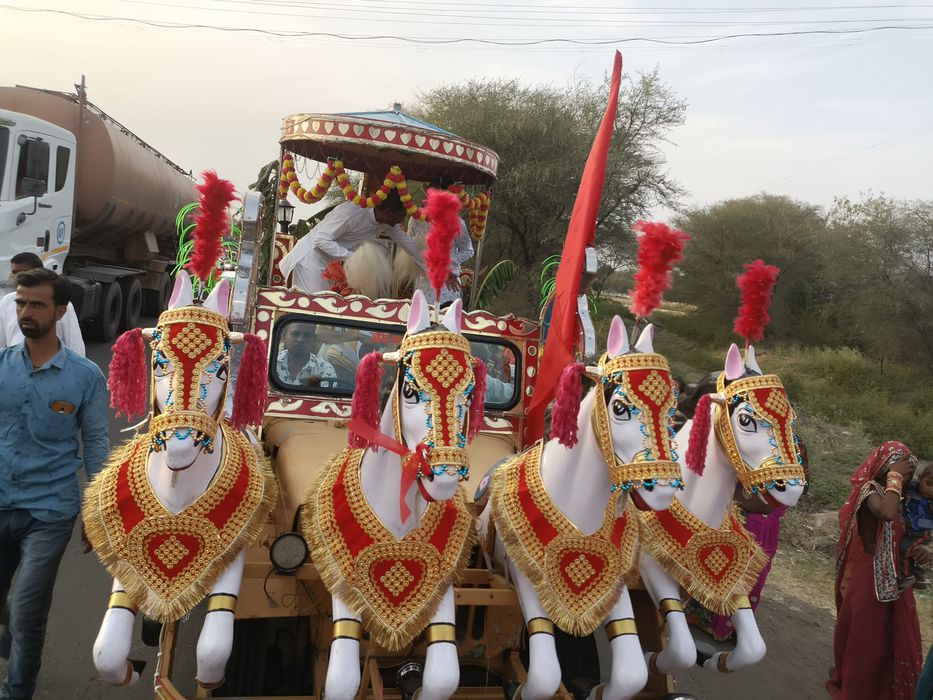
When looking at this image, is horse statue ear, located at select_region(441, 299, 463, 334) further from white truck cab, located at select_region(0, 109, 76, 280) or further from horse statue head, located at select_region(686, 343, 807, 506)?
white truck cab, located at select_region(0, 109, 76, 280)

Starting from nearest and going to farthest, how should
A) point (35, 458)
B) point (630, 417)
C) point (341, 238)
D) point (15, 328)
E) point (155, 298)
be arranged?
point (630, 417) → point (35, 458) → point (15, 328) → point (341, 238) → point (155, 298)

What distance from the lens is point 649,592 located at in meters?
3.82

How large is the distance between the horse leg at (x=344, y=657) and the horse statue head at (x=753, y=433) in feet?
5.52

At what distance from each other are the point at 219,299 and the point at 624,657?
2.20 metres

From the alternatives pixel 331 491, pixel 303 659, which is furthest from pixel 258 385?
pixel 303 659

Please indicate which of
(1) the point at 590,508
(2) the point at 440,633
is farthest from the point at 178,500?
(1) the point at 590,508

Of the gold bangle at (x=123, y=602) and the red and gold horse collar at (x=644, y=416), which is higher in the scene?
the red and gold horse collar at (x=644, y=416)

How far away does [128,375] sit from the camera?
3.21 m

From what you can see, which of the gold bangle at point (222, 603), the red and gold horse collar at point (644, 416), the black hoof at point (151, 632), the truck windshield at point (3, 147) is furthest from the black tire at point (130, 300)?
the red and gold horse collar at point (644, 416)

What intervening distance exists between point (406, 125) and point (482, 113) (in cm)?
1399

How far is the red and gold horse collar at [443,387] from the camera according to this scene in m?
2.76

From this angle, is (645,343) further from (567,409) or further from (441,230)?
(441,230)

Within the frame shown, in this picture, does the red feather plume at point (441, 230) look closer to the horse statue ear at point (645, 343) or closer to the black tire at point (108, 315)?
the horse statue ear at point (645, 343)

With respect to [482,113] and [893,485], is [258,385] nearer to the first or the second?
[893,485]
